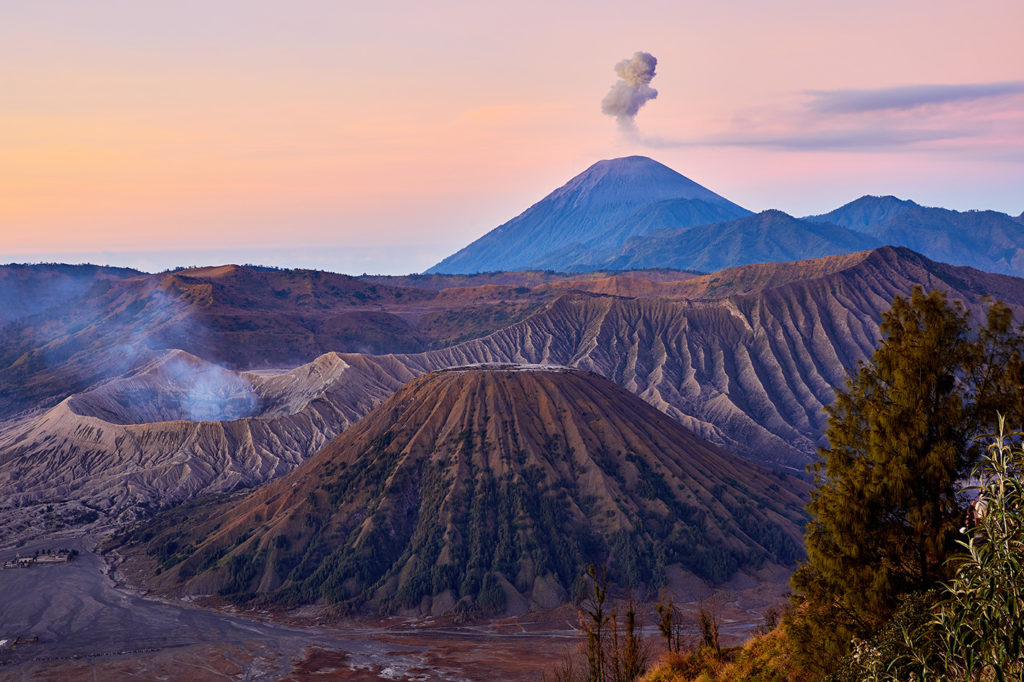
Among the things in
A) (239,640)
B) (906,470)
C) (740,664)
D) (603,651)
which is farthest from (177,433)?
(906,470)

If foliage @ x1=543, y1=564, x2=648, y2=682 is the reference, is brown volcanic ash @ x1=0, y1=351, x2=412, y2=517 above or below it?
above

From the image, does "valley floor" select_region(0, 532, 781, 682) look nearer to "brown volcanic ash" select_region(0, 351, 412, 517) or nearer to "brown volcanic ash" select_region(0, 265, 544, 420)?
"brown volcanic ash" select_region(0, 351, 412, 517)

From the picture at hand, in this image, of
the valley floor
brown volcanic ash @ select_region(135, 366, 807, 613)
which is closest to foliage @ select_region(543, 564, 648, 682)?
the valley floor

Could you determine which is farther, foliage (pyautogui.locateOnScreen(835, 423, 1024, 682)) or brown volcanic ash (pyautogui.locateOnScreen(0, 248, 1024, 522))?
brown volcanic ash (pyautogui.locateOnScreen(0, 248, 1024, 522))

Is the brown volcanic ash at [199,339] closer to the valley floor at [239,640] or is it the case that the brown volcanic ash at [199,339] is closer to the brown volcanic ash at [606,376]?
the brown volcanic ash at [606,376]

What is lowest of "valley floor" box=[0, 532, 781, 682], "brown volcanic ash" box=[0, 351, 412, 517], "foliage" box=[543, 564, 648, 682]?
"valley floor" box=[0, 532, 781, 682]

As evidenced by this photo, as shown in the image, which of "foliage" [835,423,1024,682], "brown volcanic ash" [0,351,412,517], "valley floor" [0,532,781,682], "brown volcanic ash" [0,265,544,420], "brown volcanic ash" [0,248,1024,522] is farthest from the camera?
"brown volcanic ash" [0,265,544,420]

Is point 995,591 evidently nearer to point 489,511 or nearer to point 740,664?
point 740,664
